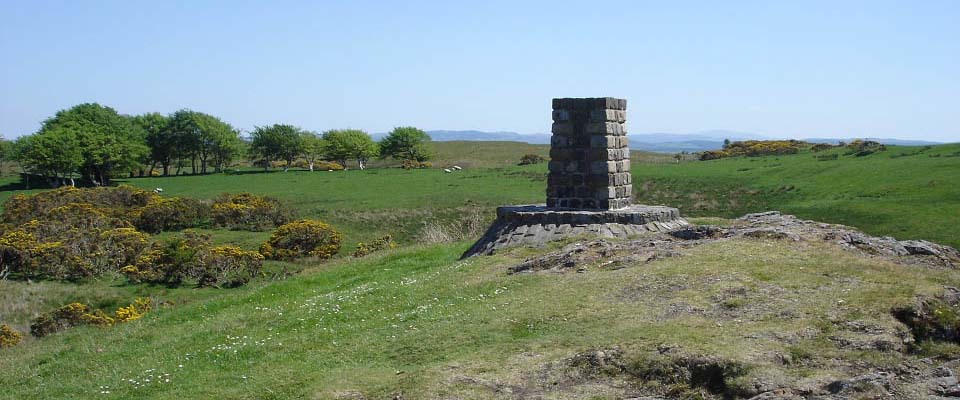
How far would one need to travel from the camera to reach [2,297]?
A: 31.6 meters

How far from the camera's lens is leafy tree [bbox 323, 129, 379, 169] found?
4363 inches

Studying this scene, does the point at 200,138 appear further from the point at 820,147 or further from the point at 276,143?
the point at 820,147

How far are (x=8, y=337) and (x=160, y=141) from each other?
77.9m

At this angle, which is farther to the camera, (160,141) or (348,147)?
(348,147)

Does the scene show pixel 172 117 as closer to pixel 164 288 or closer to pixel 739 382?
pixel 164 288

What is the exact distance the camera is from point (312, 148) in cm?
11012

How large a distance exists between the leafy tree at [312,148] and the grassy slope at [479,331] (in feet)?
293

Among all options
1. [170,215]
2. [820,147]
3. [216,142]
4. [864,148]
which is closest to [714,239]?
[170,215]

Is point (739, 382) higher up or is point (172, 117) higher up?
point (172, 117)

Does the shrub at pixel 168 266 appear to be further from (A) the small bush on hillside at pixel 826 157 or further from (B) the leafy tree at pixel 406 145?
(B) the leafy tree at pixel 406 145

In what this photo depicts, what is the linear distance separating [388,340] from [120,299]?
21.7 meters

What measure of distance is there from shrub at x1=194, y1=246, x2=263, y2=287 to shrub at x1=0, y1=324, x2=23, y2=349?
31.1 feet

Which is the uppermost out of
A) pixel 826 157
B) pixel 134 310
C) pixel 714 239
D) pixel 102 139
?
pixel 102 139

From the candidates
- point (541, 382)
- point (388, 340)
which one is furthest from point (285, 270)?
point (541, 382)
